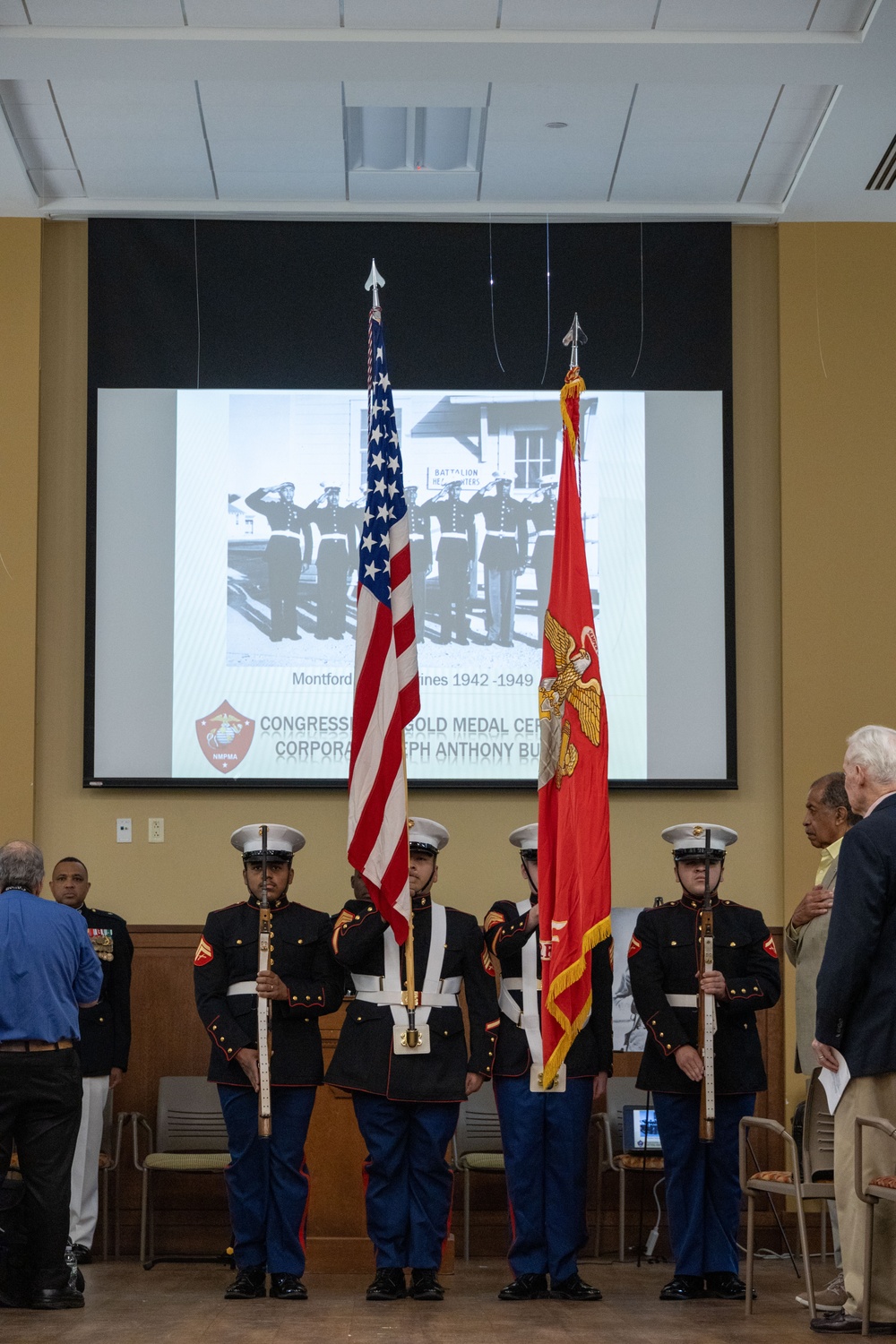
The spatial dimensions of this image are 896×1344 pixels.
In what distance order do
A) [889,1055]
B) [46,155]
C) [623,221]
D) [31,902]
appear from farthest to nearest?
[623,221]
[46,155]
[31,902]
[889,1055]

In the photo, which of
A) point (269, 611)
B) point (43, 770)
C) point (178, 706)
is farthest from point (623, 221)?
point (43, 770)

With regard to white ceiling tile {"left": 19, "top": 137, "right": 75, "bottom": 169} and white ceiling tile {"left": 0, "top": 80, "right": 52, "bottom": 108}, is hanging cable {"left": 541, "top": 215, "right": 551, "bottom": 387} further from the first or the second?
white ceiling tile {"left": 0, "top": 80, "right": 52, "bottom": 108}

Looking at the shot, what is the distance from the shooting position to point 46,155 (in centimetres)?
746

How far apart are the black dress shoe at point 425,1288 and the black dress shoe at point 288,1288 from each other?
1.25ft

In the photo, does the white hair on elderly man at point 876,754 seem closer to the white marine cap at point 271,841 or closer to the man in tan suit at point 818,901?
the man in tan suit at point 818,901

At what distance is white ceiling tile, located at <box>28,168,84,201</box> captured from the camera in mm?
7574

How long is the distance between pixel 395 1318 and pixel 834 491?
4599 mm

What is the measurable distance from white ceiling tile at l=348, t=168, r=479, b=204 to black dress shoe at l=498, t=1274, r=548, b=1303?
505 centimetres

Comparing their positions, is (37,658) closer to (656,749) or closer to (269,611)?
(269,611)

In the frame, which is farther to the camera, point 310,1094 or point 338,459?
point 338,459

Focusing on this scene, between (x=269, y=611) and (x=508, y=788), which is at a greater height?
(x=269, y=611)

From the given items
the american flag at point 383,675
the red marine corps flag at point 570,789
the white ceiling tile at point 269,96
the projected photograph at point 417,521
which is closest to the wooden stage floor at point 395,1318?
the red marine corps flag at point 570,789

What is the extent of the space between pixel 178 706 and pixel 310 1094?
8.37ft

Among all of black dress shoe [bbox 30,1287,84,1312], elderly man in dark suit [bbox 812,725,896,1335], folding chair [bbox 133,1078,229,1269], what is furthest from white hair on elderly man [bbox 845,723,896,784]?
folding chair [bbox 133,1078,229,1269]
